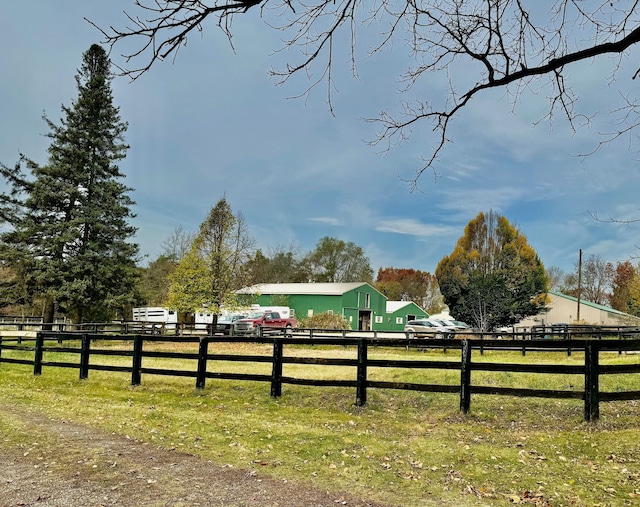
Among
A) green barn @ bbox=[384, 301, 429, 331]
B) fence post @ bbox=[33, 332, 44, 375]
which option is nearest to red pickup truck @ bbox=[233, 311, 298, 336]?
fence post @ bbox=[33, 332, 44, 375]

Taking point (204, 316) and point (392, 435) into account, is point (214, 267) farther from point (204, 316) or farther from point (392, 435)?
point (392, 435)

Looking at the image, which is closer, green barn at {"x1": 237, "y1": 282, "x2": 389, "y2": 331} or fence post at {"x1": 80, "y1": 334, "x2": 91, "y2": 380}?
fence post at {"x1": 80, "y1": 334, "x2": 91, "y2": 380}

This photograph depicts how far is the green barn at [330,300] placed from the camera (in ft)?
145

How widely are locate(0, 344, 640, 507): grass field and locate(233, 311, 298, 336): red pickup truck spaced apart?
1700 cm

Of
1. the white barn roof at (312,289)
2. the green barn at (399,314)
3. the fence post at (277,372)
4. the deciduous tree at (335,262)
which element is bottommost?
the green barn at (399,314)

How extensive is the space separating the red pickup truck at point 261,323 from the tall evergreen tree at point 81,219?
7.12m

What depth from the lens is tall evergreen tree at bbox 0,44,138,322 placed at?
89.0 feet

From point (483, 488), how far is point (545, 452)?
1.52 m

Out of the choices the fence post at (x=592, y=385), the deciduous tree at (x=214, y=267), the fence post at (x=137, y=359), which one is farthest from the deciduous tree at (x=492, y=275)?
the fence post at (x=592, y=385)

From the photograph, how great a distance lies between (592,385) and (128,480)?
6.15m

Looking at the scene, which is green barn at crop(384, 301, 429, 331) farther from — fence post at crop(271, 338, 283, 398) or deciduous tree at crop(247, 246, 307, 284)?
fence post at crop(271, 338, 283, 398)

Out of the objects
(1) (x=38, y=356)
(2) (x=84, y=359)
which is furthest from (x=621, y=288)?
(1) (x=38, y=356)

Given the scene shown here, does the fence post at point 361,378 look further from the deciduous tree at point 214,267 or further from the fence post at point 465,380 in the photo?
the deciduous tree at point 214,267

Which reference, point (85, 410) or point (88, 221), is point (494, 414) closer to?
point (85, 410)
